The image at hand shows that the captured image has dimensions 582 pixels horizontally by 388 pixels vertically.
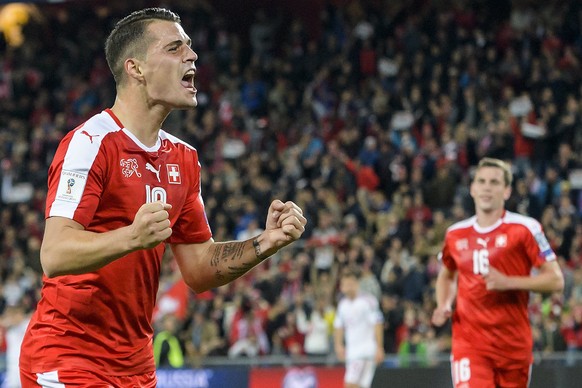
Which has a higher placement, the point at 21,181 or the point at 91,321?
the point at 21,181

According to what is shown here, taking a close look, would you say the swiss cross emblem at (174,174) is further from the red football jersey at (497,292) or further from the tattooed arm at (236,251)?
the red football jersey at (497,292)

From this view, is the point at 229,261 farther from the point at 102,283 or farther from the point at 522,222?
the point at 522,222

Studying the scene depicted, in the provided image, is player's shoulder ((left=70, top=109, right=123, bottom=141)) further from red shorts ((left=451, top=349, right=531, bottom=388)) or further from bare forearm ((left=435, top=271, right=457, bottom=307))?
bare forearm ((left=435, top=271, right=457, bottom=307))

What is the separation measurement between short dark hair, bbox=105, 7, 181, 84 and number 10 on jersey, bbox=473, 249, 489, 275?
424 cm

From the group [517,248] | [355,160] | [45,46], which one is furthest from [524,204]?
[45,46]

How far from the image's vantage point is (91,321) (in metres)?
4.45

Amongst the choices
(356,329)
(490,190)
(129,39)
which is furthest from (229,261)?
(356,329)

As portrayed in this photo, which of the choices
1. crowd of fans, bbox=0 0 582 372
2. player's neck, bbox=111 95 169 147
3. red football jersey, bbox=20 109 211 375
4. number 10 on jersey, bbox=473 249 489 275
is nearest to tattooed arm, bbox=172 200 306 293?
red football jersey, bbox=20 109 211 375

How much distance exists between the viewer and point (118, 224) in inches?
176

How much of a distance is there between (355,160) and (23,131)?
769 cm

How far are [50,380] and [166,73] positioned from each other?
134 cm

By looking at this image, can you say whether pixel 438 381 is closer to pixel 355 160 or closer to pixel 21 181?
pixel 355 160

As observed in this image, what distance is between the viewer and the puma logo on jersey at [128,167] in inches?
177

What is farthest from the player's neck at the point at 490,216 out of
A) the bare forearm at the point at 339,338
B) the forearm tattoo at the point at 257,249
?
the bare forearm at the point at 339,338
